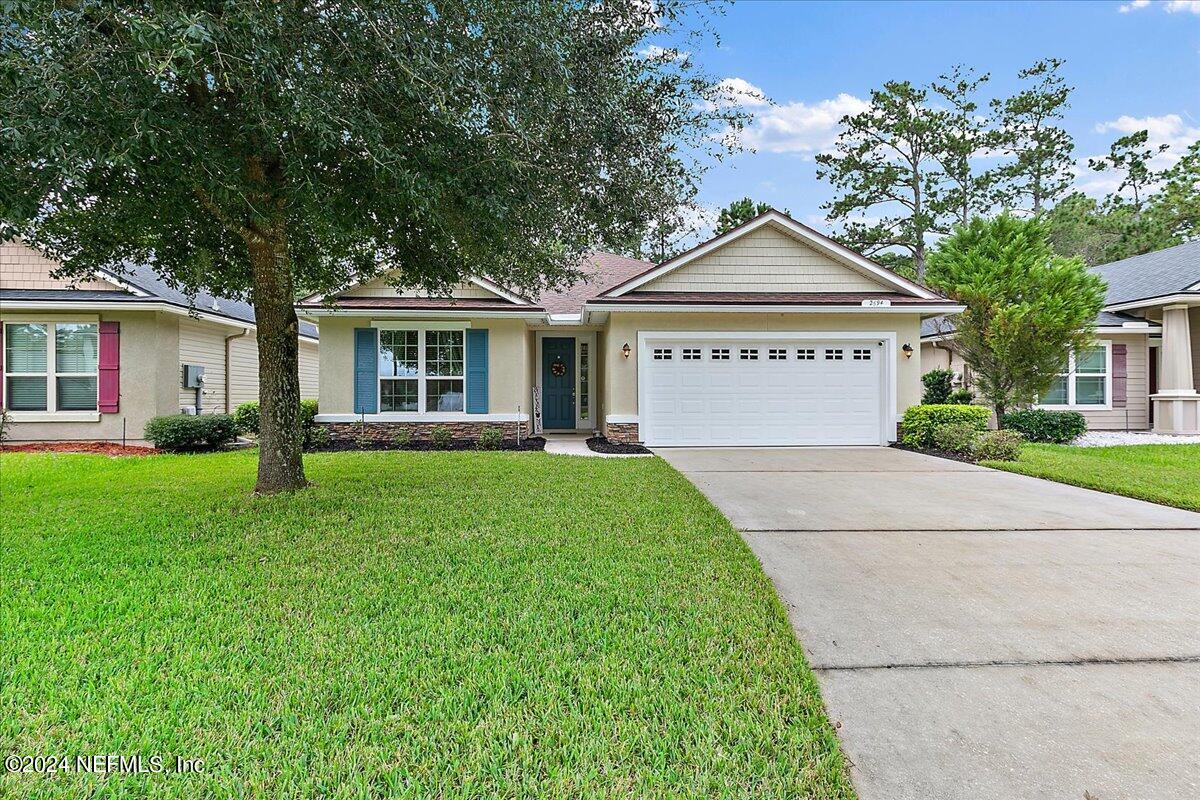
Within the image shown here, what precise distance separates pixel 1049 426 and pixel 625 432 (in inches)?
348

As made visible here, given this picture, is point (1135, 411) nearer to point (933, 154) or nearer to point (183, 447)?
point (933, 154)

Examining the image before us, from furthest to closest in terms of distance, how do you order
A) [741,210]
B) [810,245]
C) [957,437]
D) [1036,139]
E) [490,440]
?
[1036,139] → [741,210] → [810,245] → [490,440] → [957,437]

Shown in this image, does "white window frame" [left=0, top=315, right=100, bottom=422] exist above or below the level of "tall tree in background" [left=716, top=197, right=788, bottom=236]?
below

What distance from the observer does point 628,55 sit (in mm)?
5832

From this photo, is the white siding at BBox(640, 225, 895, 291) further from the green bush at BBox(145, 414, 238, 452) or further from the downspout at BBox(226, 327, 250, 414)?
the downspout at BBox(226, 327, 250, 414)

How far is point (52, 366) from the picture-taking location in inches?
441

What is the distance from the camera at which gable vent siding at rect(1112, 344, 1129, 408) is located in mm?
14148

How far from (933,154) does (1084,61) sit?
5921 millimetres

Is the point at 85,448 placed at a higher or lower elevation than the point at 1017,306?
lower

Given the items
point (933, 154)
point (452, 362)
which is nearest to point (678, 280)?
point (452, 362)

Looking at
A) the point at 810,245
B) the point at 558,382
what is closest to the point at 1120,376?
the point at 810,245

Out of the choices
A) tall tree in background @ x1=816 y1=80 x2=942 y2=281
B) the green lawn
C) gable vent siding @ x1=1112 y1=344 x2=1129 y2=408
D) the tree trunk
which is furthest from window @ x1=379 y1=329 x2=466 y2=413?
tall tree in background @ x1=816 y1=80 x2=942 y2=281

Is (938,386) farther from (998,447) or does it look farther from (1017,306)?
(998,447)

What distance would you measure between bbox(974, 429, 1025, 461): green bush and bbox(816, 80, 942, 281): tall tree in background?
802 inches
